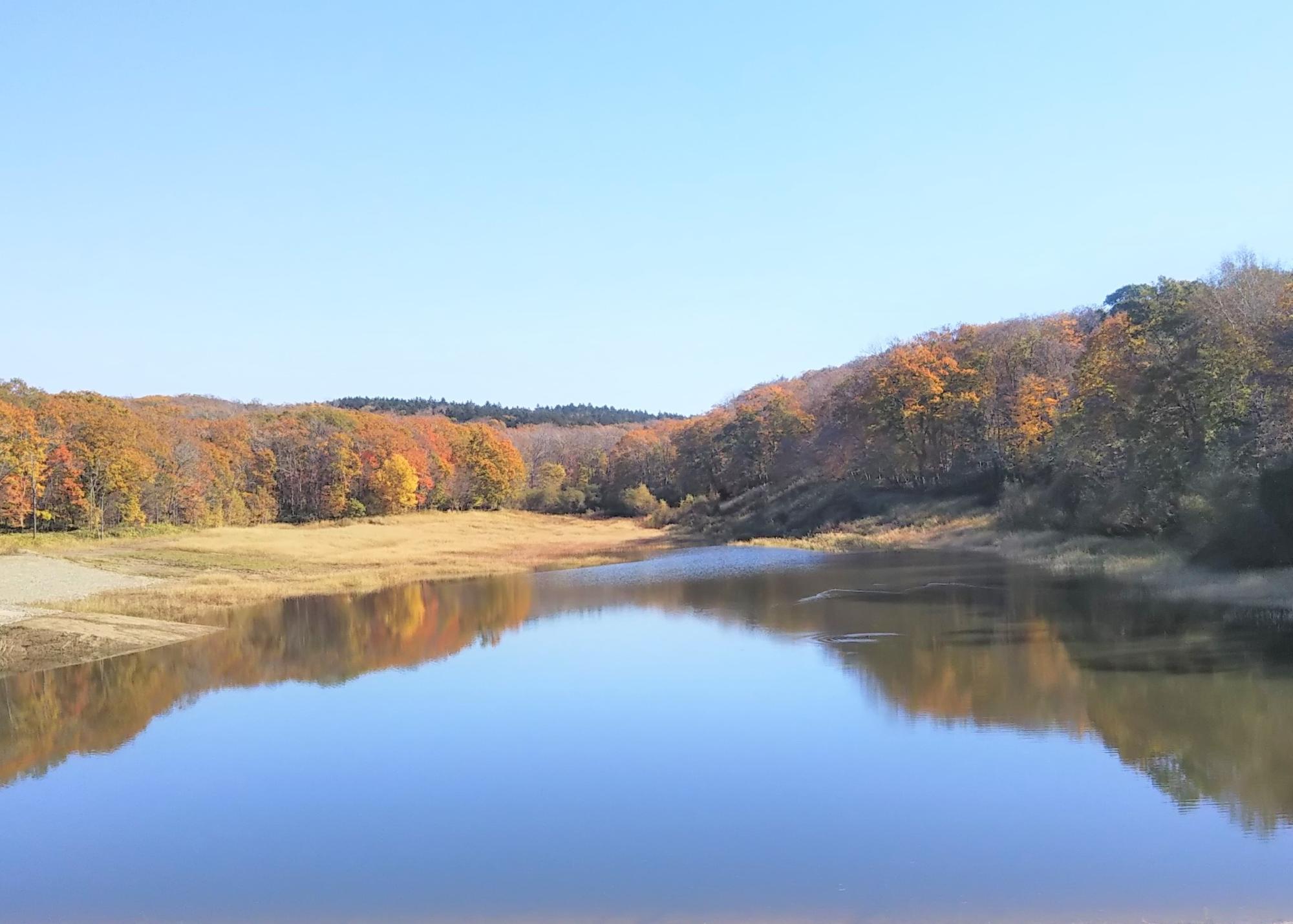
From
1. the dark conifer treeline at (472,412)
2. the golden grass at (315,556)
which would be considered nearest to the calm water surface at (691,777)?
the golden grass at (315,556)

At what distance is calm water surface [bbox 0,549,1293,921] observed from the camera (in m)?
9.87

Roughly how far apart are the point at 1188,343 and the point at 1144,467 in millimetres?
4483

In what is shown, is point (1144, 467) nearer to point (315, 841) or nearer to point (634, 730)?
point (634, 730)

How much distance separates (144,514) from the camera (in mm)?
57656

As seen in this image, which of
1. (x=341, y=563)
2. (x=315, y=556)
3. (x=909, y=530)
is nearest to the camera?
(x=341, y=563)

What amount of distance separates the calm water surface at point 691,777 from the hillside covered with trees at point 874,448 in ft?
28.2

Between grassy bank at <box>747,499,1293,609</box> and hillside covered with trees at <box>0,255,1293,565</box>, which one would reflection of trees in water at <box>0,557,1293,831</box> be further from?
hillside covered with trees at <box>0,255,1293,565</box>

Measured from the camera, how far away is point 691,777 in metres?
13.8

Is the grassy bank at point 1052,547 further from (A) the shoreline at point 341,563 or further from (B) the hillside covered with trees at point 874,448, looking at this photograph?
(B) the hillside covered with trees at point 874,448

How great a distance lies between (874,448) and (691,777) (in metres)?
51.1

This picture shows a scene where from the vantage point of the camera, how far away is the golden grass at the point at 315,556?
3573 cm

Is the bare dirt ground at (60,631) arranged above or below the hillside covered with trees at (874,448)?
below

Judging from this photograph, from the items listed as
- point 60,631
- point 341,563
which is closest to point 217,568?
point 341,563

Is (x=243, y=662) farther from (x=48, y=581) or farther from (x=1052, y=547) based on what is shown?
(x=1052, y=547)
